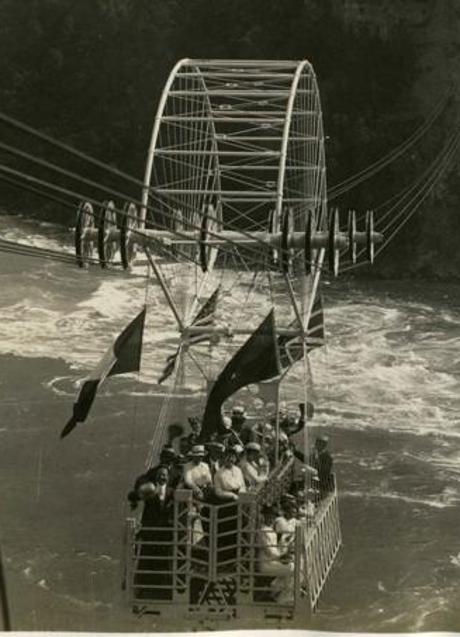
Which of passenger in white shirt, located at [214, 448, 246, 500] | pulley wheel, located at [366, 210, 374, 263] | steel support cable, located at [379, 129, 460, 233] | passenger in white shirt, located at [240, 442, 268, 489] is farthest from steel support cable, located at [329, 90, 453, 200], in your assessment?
passenger in white shirt, located at [214, 448, 246, 500]

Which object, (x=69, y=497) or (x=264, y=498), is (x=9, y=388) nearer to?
(x=69, y=497)

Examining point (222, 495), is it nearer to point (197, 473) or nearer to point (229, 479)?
point (229, 479)

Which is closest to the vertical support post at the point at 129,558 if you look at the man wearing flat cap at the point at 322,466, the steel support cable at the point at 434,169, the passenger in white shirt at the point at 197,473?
the passenger in white shirt at the point at 197,473

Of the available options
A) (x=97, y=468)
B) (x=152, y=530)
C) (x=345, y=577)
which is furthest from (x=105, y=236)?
(x=97, y=468)

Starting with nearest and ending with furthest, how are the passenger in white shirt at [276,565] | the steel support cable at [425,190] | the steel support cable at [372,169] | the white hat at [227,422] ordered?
the passenger in white shirt at [276,565], the white hat at [227,422], the steel support cable at [425,190], the steel support cable at [372,169]

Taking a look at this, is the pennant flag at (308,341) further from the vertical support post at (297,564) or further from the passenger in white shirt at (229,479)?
the vertical support post at (297,564)
